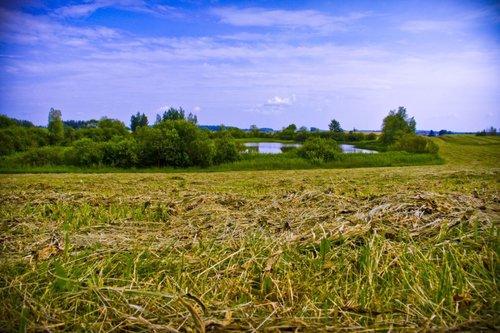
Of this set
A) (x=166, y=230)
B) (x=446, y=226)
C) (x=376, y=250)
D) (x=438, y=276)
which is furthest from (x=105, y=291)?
(x=446, y=226)

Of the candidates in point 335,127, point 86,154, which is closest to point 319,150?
point 335,127

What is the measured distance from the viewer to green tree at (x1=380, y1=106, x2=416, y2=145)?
2788 cm

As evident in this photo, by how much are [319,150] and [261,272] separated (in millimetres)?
20521

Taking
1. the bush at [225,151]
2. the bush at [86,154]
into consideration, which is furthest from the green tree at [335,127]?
the bush at [86,154]

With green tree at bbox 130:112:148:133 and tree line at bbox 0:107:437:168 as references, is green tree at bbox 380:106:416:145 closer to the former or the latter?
tree line at bbox 0:107:437:168

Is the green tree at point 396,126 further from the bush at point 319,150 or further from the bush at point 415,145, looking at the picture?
the bush at point 319,150

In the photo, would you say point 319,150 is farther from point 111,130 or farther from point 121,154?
point 111,130

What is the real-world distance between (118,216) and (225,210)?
1.38 meters

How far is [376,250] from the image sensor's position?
8.80ft

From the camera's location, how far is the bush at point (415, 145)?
82.1 ft

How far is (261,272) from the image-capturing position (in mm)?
2490

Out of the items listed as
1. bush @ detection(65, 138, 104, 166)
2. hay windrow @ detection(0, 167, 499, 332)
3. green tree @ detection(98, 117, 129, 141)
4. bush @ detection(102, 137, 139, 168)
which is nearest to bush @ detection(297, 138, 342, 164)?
bush @ detection(102, 137, 139, 168)

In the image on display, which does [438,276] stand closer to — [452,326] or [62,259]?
[452,326]

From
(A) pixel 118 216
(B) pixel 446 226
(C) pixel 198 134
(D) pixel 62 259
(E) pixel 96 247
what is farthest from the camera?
(C) pixel 198 134
